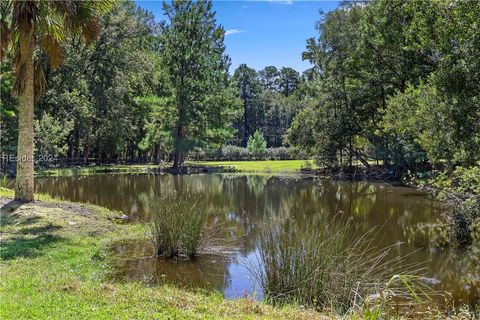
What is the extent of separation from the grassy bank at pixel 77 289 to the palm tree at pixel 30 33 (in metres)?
2.25

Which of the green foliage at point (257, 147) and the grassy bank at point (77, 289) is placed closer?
the grassy bank at point (77, 289)

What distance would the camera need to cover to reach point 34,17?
11234mm

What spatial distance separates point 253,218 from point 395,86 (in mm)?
20791

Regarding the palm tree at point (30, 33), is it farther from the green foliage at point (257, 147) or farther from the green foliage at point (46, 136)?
the green foliage at point (257, 147)

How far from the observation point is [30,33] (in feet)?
36.4

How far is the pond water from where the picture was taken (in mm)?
7520

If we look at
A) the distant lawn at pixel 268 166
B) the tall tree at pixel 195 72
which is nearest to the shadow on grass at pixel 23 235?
the tall tree at pixel 195 72

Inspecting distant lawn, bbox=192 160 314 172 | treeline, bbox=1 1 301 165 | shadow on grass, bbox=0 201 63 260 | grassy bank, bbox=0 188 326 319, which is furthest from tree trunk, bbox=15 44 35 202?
distant lawn, bbox=192 160 314 172

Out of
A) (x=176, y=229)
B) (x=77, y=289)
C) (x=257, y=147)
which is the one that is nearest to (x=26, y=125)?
(x=176, y=229)

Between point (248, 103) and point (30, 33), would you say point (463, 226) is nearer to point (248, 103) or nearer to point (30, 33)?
point (30, 33)

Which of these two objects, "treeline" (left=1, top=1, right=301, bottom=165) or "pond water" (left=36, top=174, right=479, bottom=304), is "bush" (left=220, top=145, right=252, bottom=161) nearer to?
"treeline" (left=1, top=1, right=301, bottom=165)

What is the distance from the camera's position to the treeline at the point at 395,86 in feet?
37.7

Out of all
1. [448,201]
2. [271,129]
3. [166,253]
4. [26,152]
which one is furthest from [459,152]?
[271,129]

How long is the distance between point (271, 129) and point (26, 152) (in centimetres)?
7280
